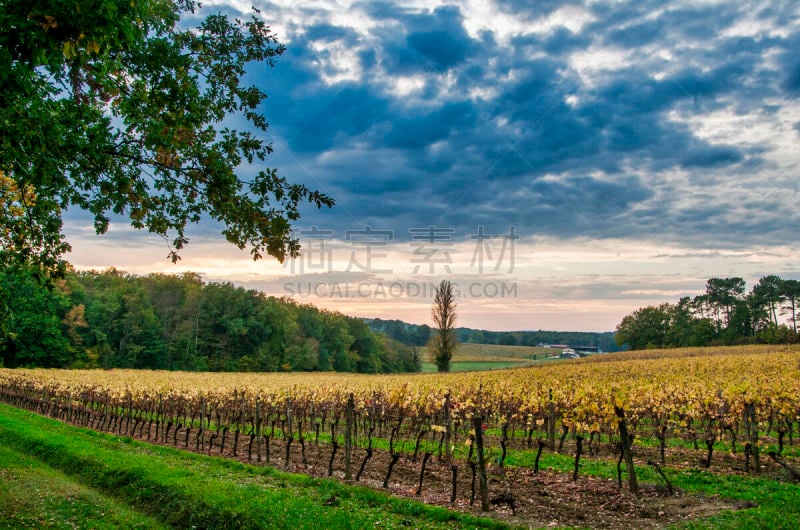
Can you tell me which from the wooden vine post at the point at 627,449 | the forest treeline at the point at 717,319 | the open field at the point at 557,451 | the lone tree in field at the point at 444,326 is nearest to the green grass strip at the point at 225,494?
the open field at the point at 557,451

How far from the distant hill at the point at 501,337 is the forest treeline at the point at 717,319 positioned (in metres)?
47.8

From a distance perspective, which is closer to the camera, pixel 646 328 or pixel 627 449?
pixel 627 449

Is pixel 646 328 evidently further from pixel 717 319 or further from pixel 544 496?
pixel 544 496

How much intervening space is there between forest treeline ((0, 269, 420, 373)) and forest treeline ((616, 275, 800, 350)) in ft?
197

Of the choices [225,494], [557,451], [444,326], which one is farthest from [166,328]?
[225,494]

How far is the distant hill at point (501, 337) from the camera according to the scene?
150625mm

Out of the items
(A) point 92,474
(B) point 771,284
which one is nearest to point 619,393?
(A) point 92,474

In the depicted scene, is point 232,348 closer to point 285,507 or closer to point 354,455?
point 354,455

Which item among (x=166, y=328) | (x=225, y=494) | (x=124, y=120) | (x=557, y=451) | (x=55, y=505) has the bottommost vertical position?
(x=557, y=451)

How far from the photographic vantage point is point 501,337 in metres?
158

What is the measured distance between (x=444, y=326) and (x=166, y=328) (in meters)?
43.7

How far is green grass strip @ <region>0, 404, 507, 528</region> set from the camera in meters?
9.16

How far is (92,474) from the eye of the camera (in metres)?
13.2

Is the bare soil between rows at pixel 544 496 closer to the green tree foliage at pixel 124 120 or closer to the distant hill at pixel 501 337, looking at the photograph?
the green tree foliage at pixel 124 120
